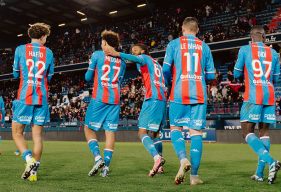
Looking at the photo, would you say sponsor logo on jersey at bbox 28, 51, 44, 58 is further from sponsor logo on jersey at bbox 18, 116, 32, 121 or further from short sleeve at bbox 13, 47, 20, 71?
sponsor logo on jersey at bbox 18, 116, 32, 121

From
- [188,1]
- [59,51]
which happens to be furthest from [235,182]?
[59,51]

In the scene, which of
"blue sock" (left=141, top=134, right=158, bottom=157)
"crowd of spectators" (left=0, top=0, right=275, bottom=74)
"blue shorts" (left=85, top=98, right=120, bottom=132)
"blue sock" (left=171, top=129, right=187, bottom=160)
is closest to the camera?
"blue sock" (left=171, top=129, right=187, bottom=160)

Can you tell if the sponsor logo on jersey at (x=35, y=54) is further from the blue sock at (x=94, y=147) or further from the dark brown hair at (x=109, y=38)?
the blue sock at (x=94, y=147)

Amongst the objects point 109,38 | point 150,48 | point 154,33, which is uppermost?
point 154,33

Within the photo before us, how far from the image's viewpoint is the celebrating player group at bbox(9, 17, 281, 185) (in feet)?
12.9

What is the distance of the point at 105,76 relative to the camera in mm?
5016

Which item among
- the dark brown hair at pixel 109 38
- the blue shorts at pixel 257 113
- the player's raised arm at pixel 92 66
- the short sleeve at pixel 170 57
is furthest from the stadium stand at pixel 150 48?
the short sleeve at pixel 170 57

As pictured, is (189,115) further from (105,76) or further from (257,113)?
(105,76)

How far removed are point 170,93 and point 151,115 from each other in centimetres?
119

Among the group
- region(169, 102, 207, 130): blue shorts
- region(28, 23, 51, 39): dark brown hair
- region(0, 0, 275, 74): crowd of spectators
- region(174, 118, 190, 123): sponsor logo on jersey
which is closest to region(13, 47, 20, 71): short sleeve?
region(28, 23, 51, 39): dark brown hair

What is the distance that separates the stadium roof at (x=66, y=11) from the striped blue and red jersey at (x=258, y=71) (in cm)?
2638

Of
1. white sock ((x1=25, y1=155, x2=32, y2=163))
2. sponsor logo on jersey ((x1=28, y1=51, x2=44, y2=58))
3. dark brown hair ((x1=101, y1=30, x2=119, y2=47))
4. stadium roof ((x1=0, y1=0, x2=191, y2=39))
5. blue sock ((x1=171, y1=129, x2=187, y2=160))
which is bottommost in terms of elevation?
white sock ((x1=25, y1=155, x2=32, y2=163))

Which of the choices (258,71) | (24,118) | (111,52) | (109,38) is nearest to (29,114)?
(24,118)

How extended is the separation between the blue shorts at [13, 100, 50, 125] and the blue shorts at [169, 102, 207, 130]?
6.44 ft
